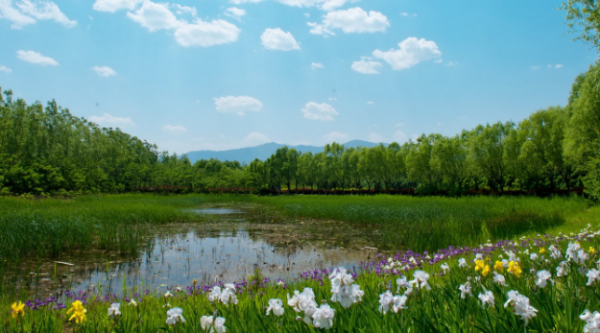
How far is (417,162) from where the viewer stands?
1889 inches

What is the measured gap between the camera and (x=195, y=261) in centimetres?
912

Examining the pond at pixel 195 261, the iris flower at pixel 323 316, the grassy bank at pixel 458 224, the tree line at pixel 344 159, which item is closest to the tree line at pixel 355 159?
the tree line at pixel 344 159

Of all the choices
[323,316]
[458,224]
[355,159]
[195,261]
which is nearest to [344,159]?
[355,159]

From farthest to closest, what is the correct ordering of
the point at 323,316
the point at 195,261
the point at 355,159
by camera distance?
the point at 355,159 → the point at 195,261 → the point at 323,316

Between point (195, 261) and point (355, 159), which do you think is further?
point (355, 159)

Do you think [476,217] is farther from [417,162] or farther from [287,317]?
[417,162]

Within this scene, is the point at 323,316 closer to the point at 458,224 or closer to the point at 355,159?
the point at 458,224

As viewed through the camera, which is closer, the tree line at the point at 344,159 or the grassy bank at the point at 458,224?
the grassy bank at the point at 458,224

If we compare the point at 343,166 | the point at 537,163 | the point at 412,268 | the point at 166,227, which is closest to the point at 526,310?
the point at 412,268

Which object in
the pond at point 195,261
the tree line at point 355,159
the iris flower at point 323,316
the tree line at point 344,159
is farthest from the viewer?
the tree line at point 344,159

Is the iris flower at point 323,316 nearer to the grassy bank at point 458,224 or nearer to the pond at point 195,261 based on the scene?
the pond at point 195,261

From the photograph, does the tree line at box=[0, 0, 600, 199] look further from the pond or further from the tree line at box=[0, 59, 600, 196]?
the pond

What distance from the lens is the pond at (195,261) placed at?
7008 mm

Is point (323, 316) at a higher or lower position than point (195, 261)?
higher
